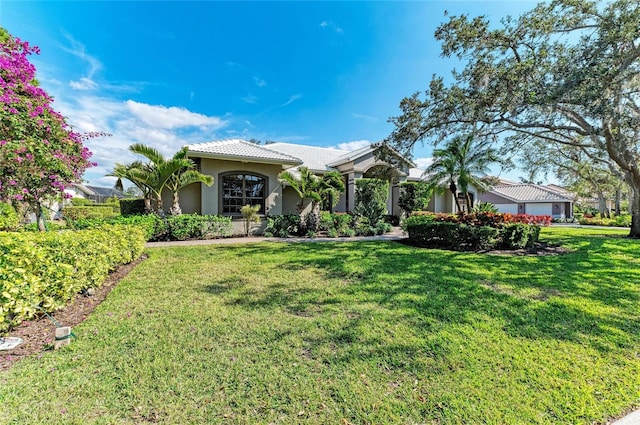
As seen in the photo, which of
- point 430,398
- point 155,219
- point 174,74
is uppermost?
point 174,74

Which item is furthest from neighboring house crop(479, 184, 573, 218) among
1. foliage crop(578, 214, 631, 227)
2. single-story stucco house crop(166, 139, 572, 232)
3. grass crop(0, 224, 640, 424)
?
grass crop(0, 224, 640, 424)

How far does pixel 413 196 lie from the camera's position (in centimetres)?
1975

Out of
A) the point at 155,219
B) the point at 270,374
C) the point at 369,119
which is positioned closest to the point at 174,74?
the point at 155,219

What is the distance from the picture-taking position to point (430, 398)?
269cm

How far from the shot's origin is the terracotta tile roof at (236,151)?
13945 mm

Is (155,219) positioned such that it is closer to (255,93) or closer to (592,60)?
(255,93)

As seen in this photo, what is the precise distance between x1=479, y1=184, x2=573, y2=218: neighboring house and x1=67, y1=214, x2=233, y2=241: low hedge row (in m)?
36.5

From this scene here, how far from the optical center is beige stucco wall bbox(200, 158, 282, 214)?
573 inches

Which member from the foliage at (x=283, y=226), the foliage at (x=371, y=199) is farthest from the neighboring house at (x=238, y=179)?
the foliage at (x=283, y=226)

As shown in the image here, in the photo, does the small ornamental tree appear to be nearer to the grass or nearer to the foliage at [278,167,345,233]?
the grass

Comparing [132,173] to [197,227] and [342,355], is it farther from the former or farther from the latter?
[342,355]

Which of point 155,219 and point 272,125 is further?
point 272,125

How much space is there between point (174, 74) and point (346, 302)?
49.8ft

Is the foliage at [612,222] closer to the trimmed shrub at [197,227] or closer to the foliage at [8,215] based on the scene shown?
the trimmed shrub at [197,227]
